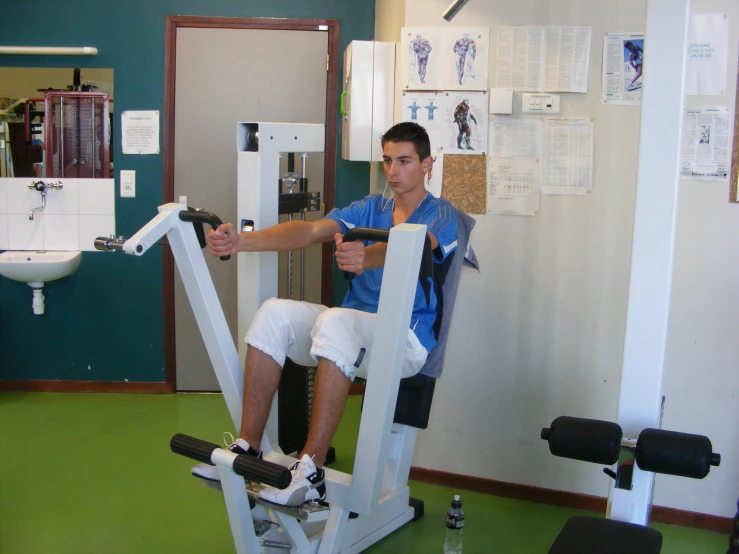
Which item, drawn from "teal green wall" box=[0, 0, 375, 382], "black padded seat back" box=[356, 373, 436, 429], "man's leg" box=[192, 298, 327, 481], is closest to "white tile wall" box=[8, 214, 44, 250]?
"teal green wall" box=[0, 0, 375, 382]

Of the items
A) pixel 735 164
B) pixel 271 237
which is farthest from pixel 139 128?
pixel 735 164

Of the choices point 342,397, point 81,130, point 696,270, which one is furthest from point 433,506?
point 81,130

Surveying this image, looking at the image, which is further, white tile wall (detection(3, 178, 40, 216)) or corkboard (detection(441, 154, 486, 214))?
white tile wall (detection(3, 178, 40, 216))

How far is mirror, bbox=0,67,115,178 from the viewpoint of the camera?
4.41 meters

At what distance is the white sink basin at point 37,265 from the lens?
419 centimetres

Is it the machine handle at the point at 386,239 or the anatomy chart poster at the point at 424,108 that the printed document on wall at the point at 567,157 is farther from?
the machine handle at the point at 386,239

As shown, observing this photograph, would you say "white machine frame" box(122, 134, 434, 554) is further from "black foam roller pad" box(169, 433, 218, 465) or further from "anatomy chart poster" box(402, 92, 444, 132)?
"anatomy chart poster" box(402, 92, 444, 132)

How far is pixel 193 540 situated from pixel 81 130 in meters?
2.59

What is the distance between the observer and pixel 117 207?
4.48 m

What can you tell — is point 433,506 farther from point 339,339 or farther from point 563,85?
point 563,85

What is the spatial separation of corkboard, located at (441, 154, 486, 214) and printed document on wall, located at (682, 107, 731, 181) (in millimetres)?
772

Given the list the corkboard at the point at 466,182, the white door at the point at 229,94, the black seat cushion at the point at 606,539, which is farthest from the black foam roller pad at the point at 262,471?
the white door at the point at 229,94

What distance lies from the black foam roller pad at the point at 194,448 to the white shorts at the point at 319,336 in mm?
405

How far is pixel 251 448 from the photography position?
2553 mm
